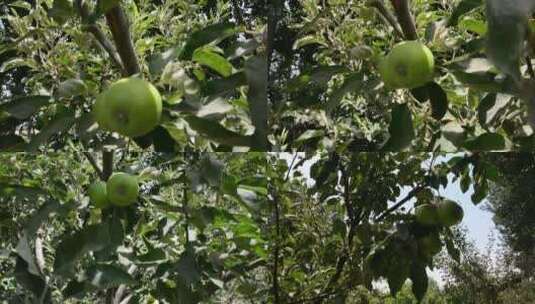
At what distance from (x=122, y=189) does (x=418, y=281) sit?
500mm

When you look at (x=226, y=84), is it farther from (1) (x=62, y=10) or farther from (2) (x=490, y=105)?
(2) (x=490, y=105)

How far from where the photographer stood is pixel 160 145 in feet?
2.58

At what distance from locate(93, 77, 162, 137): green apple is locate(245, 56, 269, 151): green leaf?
12 cm

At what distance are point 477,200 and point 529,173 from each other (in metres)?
0.18

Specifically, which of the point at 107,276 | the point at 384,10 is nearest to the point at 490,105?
the point at 384,10

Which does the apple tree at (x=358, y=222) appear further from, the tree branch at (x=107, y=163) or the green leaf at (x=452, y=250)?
the tree branch at (x=107, y=163)

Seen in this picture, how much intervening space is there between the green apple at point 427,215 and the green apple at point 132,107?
605 mm

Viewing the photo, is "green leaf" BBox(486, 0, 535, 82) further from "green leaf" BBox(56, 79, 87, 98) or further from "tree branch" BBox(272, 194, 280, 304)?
"tree branch" BBox(272, 194, 280, 304)

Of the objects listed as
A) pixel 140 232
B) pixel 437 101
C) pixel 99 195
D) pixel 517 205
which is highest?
pixel 437 101

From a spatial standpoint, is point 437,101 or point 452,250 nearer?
point 437,101

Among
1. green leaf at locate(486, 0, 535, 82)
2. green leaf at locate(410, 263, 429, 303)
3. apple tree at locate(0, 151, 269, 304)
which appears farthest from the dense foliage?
green leaf at locate(410, 263, 429, 303)

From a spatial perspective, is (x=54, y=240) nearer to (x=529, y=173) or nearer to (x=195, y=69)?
(x=195, y=69)

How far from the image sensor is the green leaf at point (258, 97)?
561 millimetres

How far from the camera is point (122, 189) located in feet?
3.27
